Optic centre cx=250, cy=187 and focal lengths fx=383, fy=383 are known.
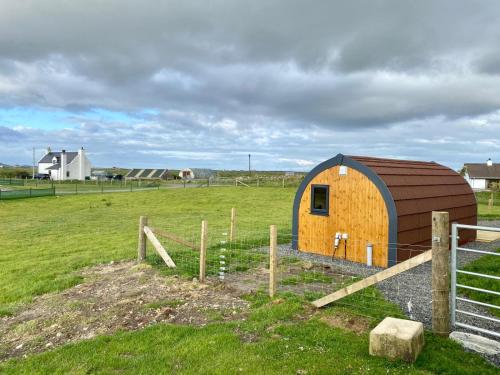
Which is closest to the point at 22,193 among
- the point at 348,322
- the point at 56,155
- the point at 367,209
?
the point at 367,209

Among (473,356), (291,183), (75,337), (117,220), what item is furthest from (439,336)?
(291,183)

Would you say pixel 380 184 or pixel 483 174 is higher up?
pixel 483 174

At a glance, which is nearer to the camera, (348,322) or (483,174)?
(348,322)

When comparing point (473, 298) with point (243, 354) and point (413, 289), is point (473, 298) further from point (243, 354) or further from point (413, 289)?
point (243, 354)

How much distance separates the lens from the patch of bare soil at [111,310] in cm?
693

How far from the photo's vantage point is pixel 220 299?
8.23 m

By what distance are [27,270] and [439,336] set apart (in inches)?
442

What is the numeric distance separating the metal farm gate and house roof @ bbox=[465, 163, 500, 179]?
208 ft

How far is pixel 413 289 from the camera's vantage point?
892 centimetres

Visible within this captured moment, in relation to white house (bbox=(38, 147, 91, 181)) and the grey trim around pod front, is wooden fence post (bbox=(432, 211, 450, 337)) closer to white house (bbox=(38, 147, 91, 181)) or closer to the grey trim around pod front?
the grey trim around pod front

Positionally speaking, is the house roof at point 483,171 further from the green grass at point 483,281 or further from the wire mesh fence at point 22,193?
the wire mesh fence at point 22,193

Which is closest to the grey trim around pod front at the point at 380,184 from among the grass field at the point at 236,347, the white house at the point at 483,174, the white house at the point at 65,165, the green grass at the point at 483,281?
the green grass at the point at 483,281

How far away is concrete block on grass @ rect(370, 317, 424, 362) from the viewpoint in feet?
17.4

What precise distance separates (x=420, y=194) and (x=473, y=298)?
206 inches
